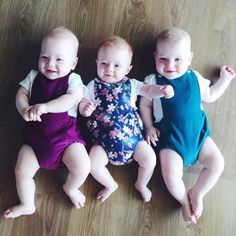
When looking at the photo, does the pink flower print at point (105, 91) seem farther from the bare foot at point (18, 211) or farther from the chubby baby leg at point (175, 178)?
the bare foot at point (18, 211)

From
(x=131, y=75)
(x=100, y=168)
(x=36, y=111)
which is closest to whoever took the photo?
(x=36, y=111)

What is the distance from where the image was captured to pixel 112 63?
1.22 metres

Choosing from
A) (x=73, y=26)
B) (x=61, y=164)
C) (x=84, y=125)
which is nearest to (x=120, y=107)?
(x=84, y=125)

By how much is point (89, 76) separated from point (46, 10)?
32 cm

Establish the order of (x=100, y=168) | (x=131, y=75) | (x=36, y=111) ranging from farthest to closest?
(x=131, y=75) < (x=100, y=168) < (x=36, y=111)

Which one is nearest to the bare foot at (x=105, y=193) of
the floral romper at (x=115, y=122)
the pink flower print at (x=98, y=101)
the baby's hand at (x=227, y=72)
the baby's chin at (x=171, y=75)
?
the floral romper at (x=115, y=122)

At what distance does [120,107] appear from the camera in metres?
1.24

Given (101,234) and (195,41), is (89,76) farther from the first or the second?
(101,234)

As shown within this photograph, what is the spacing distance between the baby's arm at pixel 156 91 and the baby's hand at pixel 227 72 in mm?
282

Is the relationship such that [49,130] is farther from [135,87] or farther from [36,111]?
[135,87]

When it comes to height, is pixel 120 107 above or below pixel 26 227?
above

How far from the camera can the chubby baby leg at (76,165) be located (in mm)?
1194

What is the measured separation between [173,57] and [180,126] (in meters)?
0.25

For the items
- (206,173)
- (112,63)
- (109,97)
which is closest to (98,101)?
(109,97)
